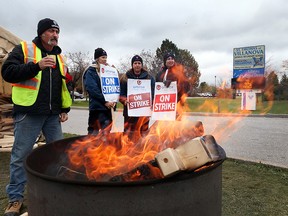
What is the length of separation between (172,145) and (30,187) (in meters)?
1.31

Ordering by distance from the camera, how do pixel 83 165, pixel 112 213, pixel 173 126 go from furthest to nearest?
pixel 173 126 < pixel 83 165 < pixel 112 213

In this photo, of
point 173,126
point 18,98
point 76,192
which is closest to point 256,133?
point 173,126

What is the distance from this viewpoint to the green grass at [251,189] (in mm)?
3439

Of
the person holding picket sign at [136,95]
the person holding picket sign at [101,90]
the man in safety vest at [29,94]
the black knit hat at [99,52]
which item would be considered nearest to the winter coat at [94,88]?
the person holding picket sign at [101,90]

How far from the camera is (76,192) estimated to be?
5.90ft

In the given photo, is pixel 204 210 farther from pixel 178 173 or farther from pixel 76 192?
pixel 76 192

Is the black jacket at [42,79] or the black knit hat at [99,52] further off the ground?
the black knit hat at [99,52]

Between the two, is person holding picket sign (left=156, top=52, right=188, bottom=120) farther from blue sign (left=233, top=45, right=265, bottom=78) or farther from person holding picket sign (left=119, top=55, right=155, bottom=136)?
blue sign (left=233, top=45, right=265, bottom=78)

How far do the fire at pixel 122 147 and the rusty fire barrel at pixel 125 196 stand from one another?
0.56m

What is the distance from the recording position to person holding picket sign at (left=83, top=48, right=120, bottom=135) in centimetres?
495

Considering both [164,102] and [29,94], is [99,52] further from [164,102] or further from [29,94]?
[29,94]

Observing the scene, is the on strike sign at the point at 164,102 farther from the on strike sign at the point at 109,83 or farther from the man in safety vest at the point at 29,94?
the man in safety vest at the point at 29,94

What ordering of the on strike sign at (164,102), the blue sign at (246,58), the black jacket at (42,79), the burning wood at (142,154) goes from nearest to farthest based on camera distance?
1. the burning wood at (142,154)
2. the black jacket at (42,79)
3. the on strike sign at (164,102)
4. the blue sign at (246,58)

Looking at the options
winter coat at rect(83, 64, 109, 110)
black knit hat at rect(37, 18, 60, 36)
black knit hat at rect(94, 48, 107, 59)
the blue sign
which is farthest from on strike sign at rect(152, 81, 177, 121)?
the blue sign
